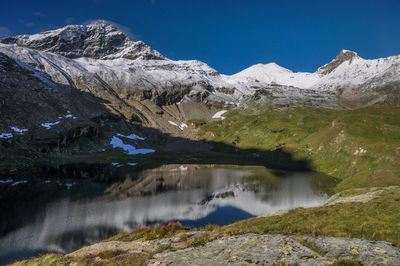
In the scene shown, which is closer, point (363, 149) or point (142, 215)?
point (142, 215)

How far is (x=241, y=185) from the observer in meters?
102

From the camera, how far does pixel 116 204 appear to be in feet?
232

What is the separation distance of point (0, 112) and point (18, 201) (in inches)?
6666

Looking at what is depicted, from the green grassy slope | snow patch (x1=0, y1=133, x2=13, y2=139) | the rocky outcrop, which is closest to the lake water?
the green grassy slope

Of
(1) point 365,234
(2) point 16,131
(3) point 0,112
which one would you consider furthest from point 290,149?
(3) point 0,112

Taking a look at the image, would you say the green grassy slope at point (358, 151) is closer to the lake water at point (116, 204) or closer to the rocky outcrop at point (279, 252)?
the lake water at point (116, 204)

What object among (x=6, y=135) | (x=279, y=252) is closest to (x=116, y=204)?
(x=279, y=252)

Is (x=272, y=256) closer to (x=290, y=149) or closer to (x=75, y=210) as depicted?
(x=75, y=210)

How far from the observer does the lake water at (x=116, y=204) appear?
47625 mm

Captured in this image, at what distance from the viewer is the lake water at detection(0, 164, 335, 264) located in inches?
1875

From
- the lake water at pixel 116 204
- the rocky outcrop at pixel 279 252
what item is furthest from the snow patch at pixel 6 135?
the rocky outcrop at pixel 279 252

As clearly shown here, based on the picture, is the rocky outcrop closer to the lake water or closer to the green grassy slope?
the lake water

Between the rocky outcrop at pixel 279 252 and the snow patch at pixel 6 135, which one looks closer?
the rocky outcrop at pixel 279 252

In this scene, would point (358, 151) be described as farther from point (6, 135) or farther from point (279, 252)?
point (6, 135)
